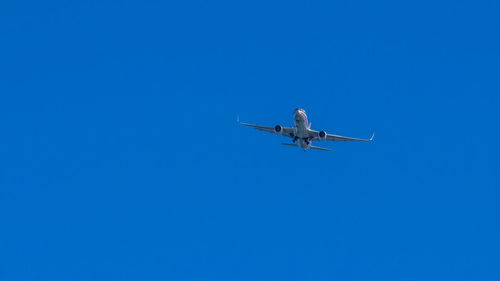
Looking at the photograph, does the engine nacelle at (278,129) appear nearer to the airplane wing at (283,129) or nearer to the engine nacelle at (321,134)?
the airplane wing at (283,129)

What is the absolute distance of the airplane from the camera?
18288 cm

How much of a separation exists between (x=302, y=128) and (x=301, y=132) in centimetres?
90

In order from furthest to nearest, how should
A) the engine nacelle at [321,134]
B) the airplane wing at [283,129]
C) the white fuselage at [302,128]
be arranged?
the airplane wing at [283,129] → the engine nacelle at [321,134] → the white fuselage at [302,128]

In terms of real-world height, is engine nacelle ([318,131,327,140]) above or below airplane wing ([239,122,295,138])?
below

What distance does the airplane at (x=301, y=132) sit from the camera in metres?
183

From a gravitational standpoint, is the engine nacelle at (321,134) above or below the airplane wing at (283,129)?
below

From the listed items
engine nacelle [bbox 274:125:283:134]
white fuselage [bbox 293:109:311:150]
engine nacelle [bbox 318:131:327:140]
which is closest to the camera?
white fuselage [bbox 293:109:311:150]

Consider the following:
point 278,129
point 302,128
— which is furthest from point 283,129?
point 302,128

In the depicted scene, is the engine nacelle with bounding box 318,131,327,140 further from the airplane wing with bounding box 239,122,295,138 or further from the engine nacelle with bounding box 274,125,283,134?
the engine nacelle with bounding box 274,125,283,134

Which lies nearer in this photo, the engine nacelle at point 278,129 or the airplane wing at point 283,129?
the airplane wing at point 283,129

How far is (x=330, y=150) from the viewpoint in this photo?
183000mm

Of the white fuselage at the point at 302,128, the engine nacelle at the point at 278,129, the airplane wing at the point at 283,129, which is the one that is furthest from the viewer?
the engine nacelle at the point at 278,129

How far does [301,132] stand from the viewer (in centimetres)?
18400

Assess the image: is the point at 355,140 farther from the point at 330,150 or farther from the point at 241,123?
the point at 241,123
